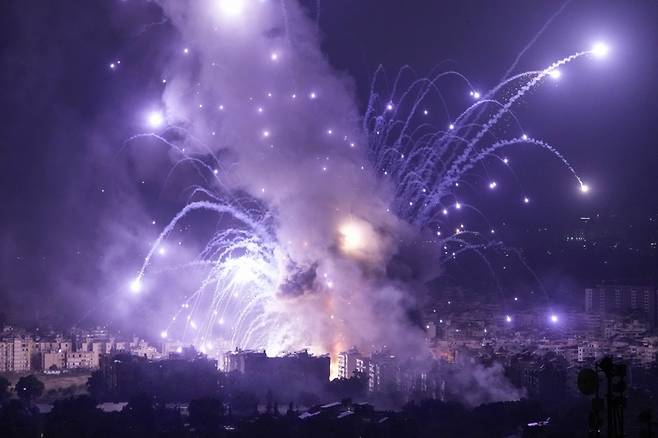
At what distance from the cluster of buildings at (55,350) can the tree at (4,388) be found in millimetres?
2444

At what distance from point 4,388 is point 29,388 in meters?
0.76

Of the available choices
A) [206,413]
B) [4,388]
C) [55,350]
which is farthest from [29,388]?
[206,413]

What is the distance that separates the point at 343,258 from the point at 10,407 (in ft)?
35.1

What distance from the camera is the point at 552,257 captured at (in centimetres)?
4062

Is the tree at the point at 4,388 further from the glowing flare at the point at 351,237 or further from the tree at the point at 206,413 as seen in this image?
the glowing flare at the point at 351,237

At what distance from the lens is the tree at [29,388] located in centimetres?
2714

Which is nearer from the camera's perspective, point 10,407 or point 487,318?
point 10,407

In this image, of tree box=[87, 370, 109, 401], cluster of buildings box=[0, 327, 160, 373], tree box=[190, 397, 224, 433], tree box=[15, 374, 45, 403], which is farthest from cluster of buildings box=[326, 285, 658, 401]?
tree box=[15, 374, 45, 403]

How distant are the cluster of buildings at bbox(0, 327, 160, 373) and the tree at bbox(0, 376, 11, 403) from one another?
2444 millimetres

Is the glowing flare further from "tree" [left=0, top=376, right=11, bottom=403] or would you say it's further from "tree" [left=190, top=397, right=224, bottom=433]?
"tree" [left=0, top=376, right=11, bottom=403]

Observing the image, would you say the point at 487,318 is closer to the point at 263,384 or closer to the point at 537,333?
the point at 537,333

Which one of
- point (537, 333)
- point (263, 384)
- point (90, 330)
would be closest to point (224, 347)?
point (263, 384)

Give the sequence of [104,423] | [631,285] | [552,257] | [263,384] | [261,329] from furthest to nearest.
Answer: [552,257] → [631,285] → [261,329] → [263,384] → [104,423]

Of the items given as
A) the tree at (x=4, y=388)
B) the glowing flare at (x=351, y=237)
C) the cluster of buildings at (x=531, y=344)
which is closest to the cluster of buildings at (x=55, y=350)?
the tree at (x=4, y=388)
